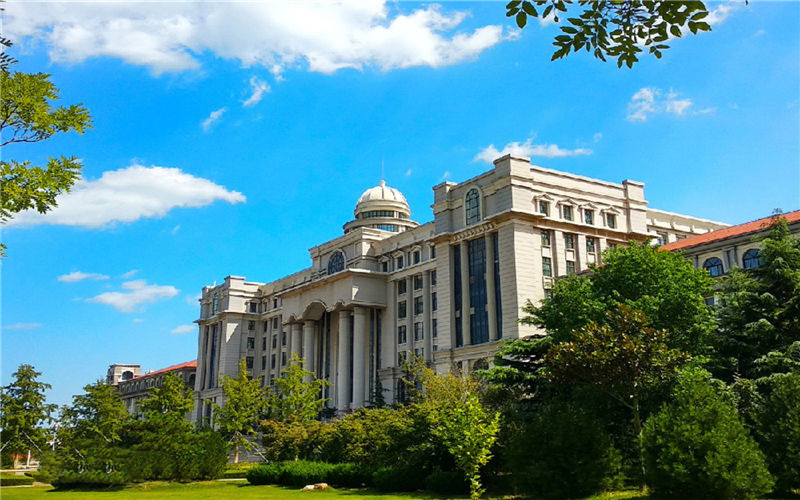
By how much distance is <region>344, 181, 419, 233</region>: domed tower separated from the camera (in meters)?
78.9

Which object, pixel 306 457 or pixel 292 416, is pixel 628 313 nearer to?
pixel 306 457

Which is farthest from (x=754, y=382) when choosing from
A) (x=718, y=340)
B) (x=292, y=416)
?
(x=292, y=416)

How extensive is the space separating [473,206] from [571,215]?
25.5ft

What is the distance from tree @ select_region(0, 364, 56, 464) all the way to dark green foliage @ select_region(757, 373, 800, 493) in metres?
46.4

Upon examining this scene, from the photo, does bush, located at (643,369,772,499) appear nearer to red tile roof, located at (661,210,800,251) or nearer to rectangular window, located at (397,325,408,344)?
red tile roof, located at (661,210,800,251)

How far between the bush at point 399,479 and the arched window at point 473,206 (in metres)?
29.2

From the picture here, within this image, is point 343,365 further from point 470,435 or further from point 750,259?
point 470,435

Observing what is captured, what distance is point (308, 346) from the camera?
76438mm

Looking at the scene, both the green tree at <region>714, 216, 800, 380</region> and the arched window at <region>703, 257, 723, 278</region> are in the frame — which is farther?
the arched window at <region>703, 257, 723, 278</region>

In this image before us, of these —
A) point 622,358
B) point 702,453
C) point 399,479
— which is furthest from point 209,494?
point 702,453

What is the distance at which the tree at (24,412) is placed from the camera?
48.2m

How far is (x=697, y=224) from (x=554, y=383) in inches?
2057

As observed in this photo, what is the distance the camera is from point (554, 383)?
2527 centimetres

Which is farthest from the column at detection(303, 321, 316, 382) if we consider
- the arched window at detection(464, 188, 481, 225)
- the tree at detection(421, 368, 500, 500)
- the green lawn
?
the tree at detection(421, 368, 500, 500)
